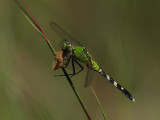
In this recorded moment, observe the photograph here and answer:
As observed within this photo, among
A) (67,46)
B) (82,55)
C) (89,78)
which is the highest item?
(67,46)

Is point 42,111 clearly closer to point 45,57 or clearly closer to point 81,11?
point 45,57

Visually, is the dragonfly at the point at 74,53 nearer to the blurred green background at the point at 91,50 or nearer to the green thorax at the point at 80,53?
the green thorax at the point at 80,53

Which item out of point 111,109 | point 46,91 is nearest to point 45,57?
point 46,91

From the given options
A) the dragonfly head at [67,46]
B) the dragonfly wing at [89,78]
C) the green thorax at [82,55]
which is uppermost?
the dragonfly head at [67,46]

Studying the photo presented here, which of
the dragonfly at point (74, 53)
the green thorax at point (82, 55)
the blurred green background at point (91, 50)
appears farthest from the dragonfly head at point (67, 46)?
the blurred green background at point (91, 50)

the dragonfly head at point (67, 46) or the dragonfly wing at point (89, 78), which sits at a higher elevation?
the dragonfly head at point (67, 46)

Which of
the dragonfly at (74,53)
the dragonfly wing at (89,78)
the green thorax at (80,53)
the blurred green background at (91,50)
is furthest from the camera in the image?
the blurred green background at (91,50)

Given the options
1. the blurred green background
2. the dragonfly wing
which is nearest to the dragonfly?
the dragonfly wing

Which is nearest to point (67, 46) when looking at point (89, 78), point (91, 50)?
point (89, 78)

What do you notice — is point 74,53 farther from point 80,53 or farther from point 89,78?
point 89,78
